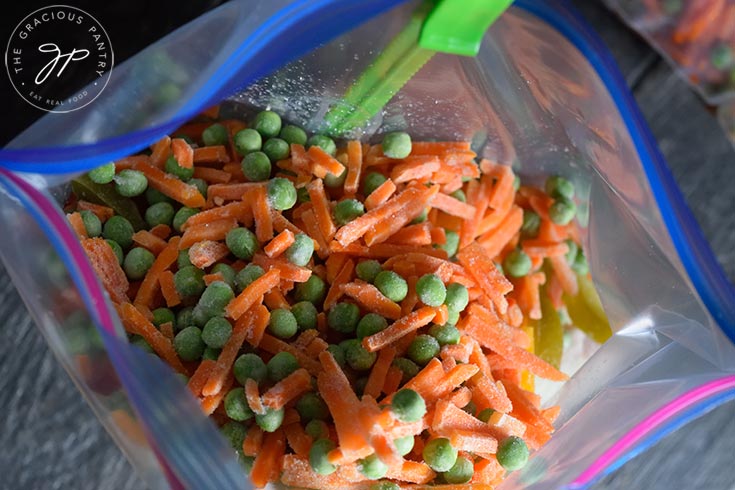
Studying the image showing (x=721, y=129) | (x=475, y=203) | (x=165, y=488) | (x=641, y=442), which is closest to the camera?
(x=165, y=488)

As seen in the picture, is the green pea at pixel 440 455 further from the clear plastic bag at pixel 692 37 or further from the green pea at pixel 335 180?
the clear plastic bag at pixel 692 37

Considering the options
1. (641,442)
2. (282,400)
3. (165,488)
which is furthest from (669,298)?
(165,488)

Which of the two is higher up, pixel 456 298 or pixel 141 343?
pixel 456 298

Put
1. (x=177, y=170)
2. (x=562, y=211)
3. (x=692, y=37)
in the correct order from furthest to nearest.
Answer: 1. (x=692, y=37)
2. (x=562, y=211)
3. (x=177, y=170)

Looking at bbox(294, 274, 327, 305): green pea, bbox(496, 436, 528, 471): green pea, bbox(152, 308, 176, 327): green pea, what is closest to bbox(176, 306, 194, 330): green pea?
bbox(152, 308, 176, 327): green pea

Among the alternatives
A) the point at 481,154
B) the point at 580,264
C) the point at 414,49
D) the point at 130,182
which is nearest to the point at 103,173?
the point at 130,182

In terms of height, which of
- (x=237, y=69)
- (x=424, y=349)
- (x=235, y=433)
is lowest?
(x=235, y=433)

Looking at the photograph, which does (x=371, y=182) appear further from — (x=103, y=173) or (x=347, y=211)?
(x=103, y=173)

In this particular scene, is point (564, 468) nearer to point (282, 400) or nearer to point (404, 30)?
point (282, 400)
